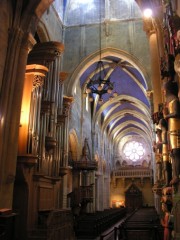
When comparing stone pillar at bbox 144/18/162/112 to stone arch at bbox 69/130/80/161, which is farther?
stone arch at bbox 69/130/80/161

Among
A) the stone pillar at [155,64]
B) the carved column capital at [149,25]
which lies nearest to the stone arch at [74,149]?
the stone pillar at [155,64]

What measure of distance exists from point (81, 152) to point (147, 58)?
817 centimetres

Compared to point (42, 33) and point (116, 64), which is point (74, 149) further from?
point (42, 33)

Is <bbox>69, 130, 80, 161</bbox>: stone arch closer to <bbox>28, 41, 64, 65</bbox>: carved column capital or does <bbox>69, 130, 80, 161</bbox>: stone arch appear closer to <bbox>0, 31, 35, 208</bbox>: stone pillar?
<bbox>28, 41, 64, 65</bbox>: carved column capital

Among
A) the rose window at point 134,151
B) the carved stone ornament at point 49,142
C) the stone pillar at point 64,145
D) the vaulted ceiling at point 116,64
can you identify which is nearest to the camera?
the carved stone ornament at point 49,142

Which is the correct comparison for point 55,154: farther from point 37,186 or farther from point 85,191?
point 85,191

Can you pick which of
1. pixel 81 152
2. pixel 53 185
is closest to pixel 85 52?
pixel 81 152

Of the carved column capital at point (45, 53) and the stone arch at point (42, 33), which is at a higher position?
the stone arch at point (42, 33)

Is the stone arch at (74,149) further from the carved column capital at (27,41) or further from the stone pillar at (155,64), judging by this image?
the carved column capital at (27,41)

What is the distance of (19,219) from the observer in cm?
870

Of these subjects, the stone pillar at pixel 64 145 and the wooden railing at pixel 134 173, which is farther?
the wooden railing at pixel 134 173

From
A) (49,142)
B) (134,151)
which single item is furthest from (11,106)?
(134,151)

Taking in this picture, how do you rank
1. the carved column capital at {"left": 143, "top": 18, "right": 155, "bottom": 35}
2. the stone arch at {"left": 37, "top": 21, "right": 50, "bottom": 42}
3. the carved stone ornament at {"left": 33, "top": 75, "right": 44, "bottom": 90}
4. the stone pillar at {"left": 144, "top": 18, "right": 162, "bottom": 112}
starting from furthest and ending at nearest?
1. the stone arch at {"left": 37, "top": 21, "right": 50, "bottom": 42}
2. the carved column capital at {"left": 143, "top": 18, "right": 155, "bottom": 35}
3. the carved stone ornament at {"left": 33, "top": 75, "right": 44, "bottom": 90}
4. the stone pillar at {"left": 144, "top": 18, "right": 162, "bottom": 112}

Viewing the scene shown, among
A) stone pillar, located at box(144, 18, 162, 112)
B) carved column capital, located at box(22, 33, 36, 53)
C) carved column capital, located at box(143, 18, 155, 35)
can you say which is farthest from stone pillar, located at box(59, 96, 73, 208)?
carved column capital, located at box(143, 18, 155, 35)
